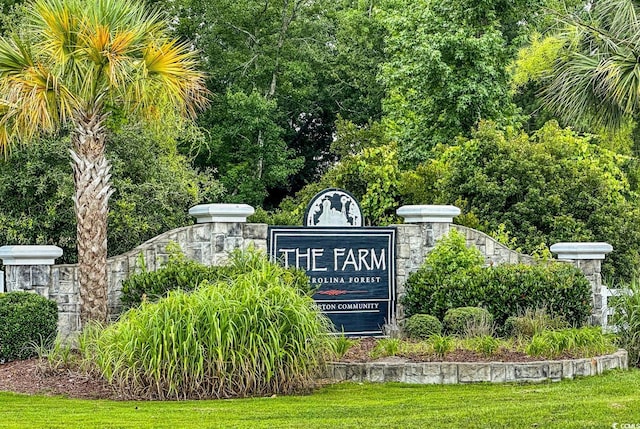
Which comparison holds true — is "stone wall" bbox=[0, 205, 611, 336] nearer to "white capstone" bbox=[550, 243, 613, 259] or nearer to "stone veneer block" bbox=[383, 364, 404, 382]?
"white capstone" bbox=[550, 243, 613, 259]

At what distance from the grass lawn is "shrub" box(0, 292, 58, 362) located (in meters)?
1.94

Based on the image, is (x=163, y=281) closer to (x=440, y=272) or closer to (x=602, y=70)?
(x=440, y=272)

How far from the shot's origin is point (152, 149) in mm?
20469

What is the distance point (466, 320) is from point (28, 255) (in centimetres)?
638

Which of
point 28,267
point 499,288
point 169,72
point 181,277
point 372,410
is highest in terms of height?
point 169,72

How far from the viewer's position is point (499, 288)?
586 inches

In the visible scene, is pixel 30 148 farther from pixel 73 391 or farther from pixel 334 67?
pixel 334 67

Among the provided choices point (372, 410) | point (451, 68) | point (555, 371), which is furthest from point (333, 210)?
point (451, 68)

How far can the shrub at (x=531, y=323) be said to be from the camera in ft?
45.8

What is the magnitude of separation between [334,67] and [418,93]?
8183 millimetres

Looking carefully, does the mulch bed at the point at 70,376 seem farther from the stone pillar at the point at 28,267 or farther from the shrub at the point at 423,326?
the stone pillar at the point at 28,267

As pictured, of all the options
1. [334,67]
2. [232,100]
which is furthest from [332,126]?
[232,100]

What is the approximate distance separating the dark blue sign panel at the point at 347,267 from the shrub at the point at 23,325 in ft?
11.8

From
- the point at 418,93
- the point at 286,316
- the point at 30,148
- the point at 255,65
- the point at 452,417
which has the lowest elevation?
the point at 452,417
